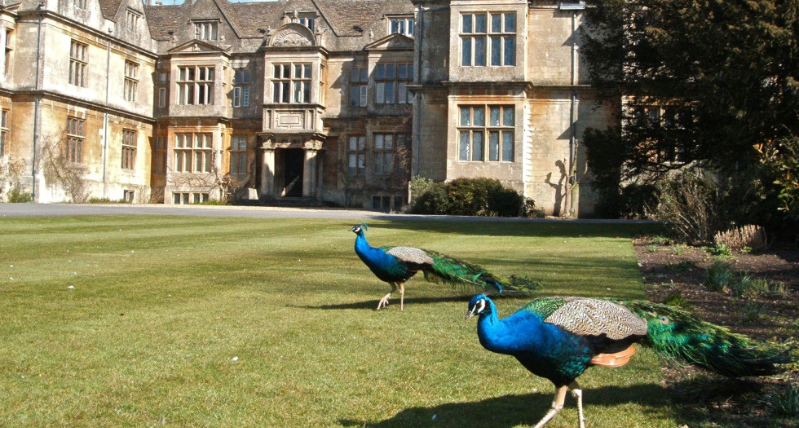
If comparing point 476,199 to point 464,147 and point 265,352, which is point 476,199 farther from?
point 265,352

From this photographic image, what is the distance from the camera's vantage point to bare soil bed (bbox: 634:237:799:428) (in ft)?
16.1

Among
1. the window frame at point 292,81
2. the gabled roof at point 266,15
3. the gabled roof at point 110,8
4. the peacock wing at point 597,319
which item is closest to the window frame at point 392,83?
the gabled roof at point 266,15

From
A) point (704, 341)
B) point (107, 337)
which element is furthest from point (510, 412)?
point (107, 337)

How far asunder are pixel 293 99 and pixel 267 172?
157 inches

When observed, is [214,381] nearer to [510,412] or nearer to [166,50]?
[510,412]

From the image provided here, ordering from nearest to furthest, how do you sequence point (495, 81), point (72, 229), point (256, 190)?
point (72, 229) < point (495, 81) < point (256, 190)

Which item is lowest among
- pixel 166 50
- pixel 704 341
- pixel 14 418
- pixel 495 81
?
pixel 14 418

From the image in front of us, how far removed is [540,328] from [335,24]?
1572 inches

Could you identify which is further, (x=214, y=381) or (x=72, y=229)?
(x=72, y=229)

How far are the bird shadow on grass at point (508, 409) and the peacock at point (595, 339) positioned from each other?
48 cm

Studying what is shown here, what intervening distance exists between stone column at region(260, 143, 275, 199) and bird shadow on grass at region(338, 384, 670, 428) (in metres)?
36.0

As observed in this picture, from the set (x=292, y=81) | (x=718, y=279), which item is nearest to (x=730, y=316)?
(x=718, y=279)

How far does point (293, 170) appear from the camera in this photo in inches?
1720

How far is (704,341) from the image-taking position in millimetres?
4648
